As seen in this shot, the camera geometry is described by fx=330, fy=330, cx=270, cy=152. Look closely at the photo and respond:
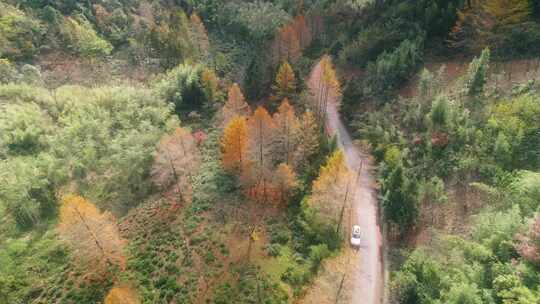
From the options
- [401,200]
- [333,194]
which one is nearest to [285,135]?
[333,194]

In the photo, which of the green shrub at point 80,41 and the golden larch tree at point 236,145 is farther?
the green shrub at point 80,41

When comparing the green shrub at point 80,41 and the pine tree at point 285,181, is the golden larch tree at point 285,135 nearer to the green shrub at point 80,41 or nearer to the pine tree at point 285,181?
the pine tree at point 285,181

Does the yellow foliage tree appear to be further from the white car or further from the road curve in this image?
the white car

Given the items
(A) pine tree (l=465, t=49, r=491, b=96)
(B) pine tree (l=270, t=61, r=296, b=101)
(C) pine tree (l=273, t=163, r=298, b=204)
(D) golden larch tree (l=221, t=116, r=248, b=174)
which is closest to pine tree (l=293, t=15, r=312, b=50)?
(B) pine tree (l=270, t=61, r=296, b=101)

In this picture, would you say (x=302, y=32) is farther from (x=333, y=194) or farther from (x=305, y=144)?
(x=333, y=194)

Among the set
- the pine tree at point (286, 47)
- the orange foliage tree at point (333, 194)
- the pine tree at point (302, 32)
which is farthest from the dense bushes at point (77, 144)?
the pine tree at point (302, 32)

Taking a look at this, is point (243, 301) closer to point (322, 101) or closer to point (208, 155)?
point (208, 155)
